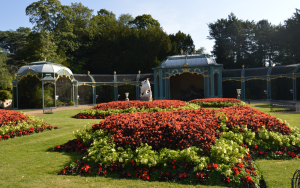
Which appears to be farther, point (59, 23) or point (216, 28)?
point (216, 28)

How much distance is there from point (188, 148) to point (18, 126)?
7.01 m

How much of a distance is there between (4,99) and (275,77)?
99.4ft

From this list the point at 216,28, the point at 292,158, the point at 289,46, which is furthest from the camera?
the point at 216,28

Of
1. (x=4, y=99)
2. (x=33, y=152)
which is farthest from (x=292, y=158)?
(x=4, y=99)

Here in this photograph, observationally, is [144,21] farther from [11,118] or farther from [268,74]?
[11,118]

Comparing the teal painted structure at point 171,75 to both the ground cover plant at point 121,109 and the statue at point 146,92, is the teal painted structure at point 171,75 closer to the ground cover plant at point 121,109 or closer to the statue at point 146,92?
the statue at point 146,92

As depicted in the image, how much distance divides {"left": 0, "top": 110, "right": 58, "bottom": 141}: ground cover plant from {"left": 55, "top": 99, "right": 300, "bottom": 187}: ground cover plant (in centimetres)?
306

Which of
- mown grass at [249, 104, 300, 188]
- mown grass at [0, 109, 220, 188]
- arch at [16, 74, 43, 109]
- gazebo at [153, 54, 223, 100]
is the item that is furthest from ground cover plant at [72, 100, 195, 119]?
gazebo at [153, 54, 223, 100]

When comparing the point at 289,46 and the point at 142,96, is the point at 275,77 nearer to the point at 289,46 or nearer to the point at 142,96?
the point at 289,46

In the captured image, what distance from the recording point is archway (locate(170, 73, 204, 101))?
29758 mm

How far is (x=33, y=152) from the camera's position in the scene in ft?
19.6

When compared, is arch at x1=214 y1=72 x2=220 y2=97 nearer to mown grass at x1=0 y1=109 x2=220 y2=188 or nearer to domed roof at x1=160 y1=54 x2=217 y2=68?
domed roof at x1=160 y1=54 x2=217 y2=68

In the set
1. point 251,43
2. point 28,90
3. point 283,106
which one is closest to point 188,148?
point 283,106

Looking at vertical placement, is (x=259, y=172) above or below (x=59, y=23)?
below
